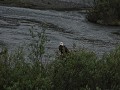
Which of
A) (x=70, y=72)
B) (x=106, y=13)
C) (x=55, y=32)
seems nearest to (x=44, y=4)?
(x=106, y=13)

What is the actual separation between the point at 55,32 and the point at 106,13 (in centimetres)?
1498

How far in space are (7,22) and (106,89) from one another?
30547mm

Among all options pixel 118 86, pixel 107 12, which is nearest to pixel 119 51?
pixel 118 86

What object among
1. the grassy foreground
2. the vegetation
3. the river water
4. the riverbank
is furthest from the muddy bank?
the grassy foreground

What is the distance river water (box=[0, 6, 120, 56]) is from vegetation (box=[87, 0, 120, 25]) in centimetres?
216

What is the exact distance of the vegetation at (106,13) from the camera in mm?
50156

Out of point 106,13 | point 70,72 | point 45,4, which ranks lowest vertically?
point 106,13

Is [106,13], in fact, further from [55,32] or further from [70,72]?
[70,72]

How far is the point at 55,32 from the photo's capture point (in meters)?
37.7

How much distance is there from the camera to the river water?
31578 millimetres

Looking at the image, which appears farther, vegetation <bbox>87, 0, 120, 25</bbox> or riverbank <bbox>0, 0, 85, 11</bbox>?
riverbank <bbox>0, 0, 85, 11</bbox>

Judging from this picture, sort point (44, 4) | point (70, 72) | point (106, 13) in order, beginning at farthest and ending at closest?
point (44, 4) < point (106, 13) < point (70, 72)

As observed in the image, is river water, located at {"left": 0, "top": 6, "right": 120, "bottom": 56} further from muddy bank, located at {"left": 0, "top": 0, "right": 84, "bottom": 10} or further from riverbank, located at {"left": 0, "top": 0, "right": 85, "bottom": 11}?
muddy bank, located at {"left": 0, "top": 0, "right": 84, "bottom": 10}

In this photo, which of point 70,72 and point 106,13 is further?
point 106,13
